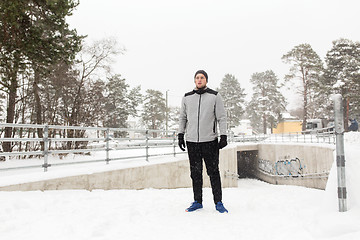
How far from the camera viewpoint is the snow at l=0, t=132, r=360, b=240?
8.75ft

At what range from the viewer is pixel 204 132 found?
3.92 metres

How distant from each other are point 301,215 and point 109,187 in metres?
4.15

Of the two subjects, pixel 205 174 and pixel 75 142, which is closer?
pixel 205 174

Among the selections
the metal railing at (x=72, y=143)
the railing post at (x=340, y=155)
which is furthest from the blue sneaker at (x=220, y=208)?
the metal railing at (x=72, y=143)

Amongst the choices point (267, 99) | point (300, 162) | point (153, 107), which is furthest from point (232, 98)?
point (300, 162)

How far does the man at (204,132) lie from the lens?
12.8 feet

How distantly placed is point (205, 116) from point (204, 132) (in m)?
0.26

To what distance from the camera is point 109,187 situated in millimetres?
5824

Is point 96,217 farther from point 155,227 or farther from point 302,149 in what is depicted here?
point 302,149

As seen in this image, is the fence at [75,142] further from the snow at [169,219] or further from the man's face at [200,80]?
the man's face at [200,80]

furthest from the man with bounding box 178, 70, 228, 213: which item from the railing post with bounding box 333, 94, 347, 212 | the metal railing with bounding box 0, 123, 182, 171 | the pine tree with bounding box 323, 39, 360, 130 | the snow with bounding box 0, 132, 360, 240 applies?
the pine tree with bounding box 323, 39, 360, 130

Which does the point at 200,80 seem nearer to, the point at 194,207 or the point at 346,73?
the point at 194,207

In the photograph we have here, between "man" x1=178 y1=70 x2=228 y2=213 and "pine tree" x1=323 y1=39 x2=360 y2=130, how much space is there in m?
32.6

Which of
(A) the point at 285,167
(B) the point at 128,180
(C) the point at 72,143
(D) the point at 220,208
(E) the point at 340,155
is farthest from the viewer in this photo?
(A) the point at 285,167
